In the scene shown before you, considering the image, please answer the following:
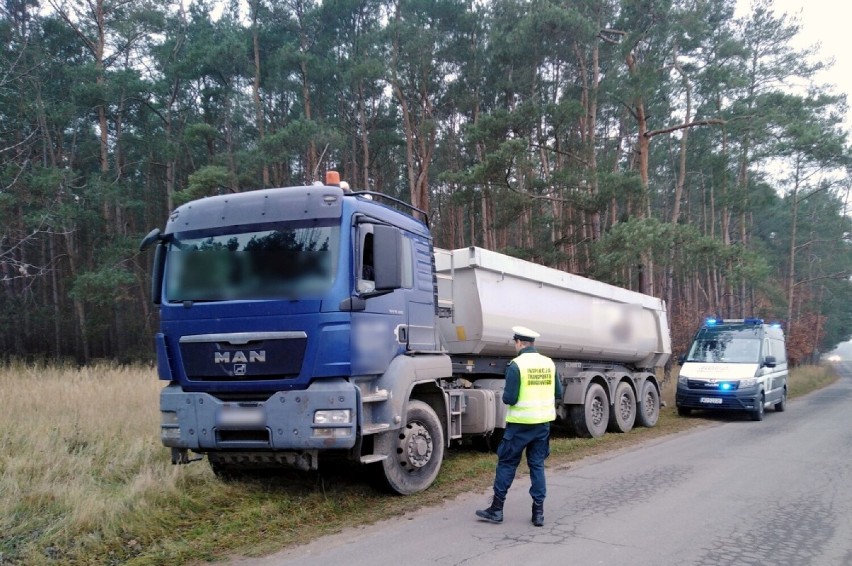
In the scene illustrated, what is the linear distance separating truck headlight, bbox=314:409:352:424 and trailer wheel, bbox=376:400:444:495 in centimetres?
65

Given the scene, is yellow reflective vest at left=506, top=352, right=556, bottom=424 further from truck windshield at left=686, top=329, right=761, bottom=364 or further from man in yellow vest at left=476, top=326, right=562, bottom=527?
truck windshield at left=686, top=329, right=761, bottom=364

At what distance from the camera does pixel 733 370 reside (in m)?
13.5

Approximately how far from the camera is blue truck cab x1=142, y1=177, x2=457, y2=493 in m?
5.20

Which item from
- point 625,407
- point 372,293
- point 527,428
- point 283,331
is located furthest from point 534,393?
point 625,407

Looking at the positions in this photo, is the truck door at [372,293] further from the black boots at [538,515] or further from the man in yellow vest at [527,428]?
the black boots at [538,515]

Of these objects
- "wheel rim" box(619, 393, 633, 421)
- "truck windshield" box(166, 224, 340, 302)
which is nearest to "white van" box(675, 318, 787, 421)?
"wheel rim" box(619, 393, 633, 421)

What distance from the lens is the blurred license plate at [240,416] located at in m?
5.24

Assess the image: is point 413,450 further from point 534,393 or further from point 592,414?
point 592,414

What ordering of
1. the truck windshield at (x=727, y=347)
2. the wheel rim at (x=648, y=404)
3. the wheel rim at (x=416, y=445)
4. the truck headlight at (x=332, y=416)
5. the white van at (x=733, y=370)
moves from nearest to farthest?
the truck headlight at (x=332, y=416) → the wheel rim at (x=416, y=445) → the wheel rim at (x=648, y=404) → the white van at (x=733, y=370) → the truck windshield at (x=727, y=347)

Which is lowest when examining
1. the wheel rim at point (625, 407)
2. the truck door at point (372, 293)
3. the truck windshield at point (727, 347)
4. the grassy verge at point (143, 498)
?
the wheel rim at point (625, 407)

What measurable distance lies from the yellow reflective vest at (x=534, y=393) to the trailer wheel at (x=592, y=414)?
543 cm

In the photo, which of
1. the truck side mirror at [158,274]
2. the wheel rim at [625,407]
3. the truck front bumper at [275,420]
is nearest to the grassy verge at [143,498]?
the truck front bumper at [275,420]

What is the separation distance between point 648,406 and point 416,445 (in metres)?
8.19

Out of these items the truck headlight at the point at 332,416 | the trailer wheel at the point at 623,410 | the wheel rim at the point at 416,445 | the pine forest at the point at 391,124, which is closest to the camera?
the truck headlight at the point at 332,416
